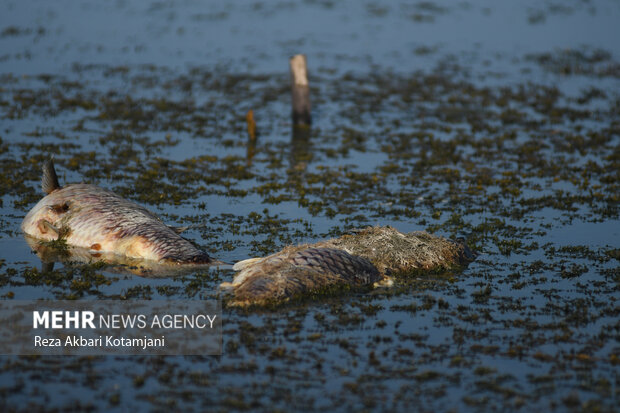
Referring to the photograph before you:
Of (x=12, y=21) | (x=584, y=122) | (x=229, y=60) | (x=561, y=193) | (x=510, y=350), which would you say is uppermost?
A: (x=12, y=21)

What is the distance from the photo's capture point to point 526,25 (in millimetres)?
48000

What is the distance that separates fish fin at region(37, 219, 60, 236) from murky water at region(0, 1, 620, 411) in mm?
570

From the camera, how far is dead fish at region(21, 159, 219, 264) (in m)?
13.2

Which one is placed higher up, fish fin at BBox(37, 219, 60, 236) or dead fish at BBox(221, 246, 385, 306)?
fish fin at BBox(37, 219, 60, 236)

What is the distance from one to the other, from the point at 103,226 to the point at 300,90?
12.8 m

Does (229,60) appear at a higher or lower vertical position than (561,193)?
higher

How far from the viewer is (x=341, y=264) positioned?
40.8ft

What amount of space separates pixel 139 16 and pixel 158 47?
952cm

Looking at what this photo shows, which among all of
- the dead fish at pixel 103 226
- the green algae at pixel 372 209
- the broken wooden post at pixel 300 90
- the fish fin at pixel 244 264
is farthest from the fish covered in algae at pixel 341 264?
the broken wooden post at pixel 300 90

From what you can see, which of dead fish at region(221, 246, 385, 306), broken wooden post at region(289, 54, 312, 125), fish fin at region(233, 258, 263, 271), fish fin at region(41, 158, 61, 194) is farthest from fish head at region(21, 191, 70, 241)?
broken wooden post at region(289, 54, 312, 125)

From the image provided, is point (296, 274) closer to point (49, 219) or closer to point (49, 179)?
point (49, 219)

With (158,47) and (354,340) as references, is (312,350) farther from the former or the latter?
(158,47)

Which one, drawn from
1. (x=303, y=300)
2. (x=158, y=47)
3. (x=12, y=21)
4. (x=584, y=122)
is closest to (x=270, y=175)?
(x=303, y=300)

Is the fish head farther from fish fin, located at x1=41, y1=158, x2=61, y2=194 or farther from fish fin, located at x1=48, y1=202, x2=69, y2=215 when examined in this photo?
fish fin, located at x1=41, y1=158, x2=61, y2=194
